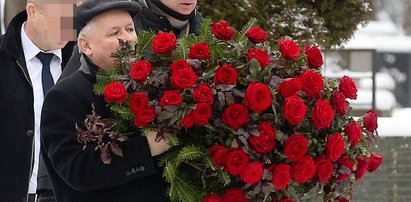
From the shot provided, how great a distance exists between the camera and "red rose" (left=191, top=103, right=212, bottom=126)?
316 centimetres

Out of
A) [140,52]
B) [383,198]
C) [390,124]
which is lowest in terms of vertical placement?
[383,198]

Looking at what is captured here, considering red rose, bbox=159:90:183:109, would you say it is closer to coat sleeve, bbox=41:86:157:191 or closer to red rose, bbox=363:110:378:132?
coat sleeve, bbox=41:86:157:191

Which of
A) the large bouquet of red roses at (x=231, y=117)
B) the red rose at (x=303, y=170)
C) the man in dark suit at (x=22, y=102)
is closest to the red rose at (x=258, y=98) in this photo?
the large bouquet of red roses at (x=231, y=117)

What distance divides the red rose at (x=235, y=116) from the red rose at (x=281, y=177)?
0.20m

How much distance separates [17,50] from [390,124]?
4.39 meters

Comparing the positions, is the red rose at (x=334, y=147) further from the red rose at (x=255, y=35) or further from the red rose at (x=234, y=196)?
the red rose at (x=255, y=35)

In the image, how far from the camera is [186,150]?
125 inches

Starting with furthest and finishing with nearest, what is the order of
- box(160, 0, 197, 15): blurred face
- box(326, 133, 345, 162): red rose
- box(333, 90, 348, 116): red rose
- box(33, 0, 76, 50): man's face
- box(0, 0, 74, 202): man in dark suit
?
1. box(0, 0, 74, 202): man in dark suit
2. box(160, 0, 197, 15): blurred face
3. box(33, 0, 76, 50): man's face
4. box(333, 90, 348, 116): red rose
5. box(326, 133, 345, 162): red rose

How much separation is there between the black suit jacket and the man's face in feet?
1.61

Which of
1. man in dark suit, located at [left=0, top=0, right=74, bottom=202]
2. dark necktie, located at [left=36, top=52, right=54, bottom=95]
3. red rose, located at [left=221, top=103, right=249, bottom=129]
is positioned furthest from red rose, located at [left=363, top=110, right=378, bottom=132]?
dark necktie, located at [left=36, top=52, right=54, bottom=95]

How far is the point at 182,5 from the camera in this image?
13.5 ft

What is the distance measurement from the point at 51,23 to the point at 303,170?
5.18 ft

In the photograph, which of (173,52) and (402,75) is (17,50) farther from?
(402,75)

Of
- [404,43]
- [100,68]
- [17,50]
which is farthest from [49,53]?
[404,43]
